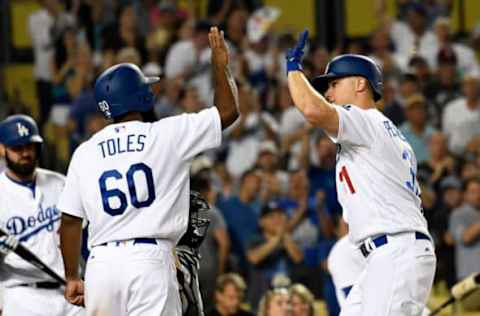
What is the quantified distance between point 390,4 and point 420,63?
9.60ft

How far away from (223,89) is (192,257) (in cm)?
106

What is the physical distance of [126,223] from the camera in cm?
721

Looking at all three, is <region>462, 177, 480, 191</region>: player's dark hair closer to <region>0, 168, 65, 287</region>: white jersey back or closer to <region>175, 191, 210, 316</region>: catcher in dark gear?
<region>0, 168, 65, 287</region>: white jersey back

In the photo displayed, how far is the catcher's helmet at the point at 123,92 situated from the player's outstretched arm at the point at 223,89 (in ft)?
1.27

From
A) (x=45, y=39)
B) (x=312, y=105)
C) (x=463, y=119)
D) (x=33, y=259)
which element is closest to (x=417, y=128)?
(x=463, y=119)

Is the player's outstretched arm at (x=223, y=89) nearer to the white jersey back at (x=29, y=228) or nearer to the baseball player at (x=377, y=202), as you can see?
the baseball player at (x=377, y=202)

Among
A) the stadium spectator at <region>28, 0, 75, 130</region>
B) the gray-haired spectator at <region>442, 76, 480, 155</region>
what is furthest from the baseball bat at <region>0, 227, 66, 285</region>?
the stadium spectator at <region>28, 0, 75, 130</region>

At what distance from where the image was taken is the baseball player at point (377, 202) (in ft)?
23.5

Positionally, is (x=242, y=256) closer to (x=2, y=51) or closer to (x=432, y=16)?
(x=432, y=16)

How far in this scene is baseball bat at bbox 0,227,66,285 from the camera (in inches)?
343

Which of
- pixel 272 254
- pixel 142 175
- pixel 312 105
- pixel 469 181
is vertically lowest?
pixel 272 254

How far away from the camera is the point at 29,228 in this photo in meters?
9.13

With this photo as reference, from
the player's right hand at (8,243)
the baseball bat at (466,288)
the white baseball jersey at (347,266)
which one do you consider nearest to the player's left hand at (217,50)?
the white baseball jersey at (347,266)

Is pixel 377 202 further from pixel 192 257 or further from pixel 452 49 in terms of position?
pixel 452 49
